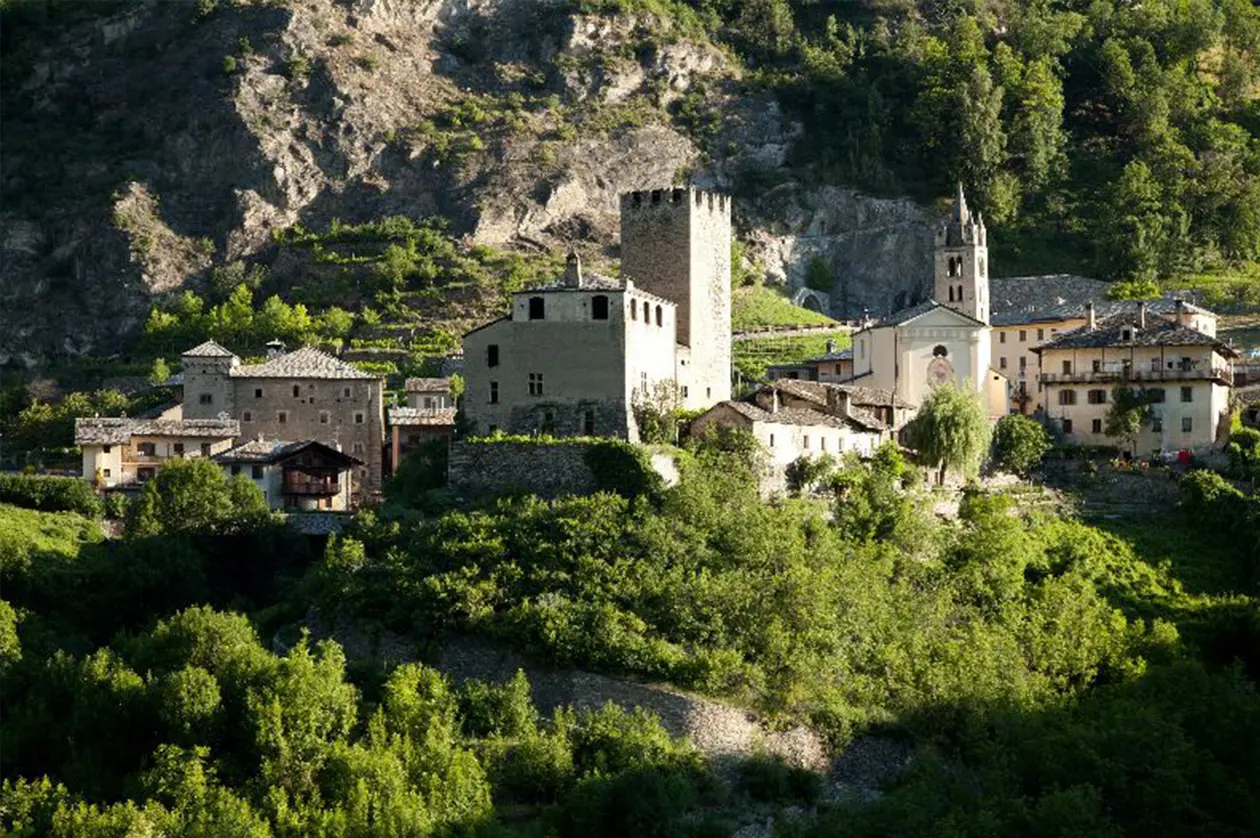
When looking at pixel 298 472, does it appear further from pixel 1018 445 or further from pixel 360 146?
pixel 360 146

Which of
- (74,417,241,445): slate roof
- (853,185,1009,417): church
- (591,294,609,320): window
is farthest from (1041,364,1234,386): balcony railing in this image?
(74,417,241,445): slate roof

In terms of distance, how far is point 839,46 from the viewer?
136625 millimetres

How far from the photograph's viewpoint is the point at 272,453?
7875 cm

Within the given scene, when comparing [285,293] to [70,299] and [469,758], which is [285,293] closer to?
[70,299]

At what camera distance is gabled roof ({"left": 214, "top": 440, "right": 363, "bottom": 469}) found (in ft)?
257

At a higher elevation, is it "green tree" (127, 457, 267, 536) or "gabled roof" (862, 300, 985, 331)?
"gabled roof" (862, 300, 985, 331)

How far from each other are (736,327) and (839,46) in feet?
123

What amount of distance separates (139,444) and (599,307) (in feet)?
88.0

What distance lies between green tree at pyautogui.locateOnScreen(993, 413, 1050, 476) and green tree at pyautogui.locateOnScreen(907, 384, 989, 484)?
9.35 ft

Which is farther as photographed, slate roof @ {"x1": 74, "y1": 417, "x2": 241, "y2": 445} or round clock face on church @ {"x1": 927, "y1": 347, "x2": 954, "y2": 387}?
slate roof @ {"x1": 74, "y1": 417, "x2": 241, "y2": 445}

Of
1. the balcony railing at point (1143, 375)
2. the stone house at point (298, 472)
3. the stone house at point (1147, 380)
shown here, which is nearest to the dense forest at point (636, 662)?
the stone house at point (1147, 380)

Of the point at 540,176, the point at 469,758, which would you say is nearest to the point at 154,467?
the point at 469,758

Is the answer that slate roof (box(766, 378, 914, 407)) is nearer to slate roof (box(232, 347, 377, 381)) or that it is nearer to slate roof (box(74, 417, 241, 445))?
slate roof (box(232, 347, 377, 381))

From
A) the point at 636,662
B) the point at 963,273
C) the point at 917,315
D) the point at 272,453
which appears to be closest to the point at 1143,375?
the point at 917,315
